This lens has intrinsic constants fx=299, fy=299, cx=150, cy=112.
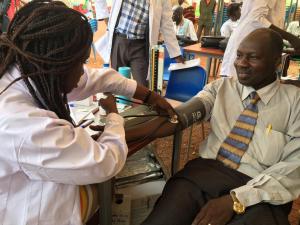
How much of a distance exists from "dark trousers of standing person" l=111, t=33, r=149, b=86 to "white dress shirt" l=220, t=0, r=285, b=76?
71 cm

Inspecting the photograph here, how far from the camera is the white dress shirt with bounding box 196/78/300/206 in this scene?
112cm

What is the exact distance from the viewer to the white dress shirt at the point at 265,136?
3.68 feet

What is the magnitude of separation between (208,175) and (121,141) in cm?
51

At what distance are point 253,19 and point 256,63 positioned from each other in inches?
51.4

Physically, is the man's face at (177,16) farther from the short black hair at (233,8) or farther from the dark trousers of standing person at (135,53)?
the dark trousers of standing person at (135,53)

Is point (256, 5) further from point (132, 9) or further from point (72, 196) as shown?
point (72, 196)

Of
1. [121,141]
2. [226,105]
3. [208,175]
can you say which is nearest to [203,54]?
[226,105]

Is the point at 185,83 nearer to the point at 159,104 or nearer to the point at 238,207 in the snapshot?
the point at 159,104

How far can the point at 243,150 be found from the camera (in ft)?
4.21

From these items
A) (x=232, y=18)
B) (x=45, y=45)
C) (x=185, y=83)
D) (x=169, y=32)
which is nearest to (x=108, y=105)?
(x=45, y=45)

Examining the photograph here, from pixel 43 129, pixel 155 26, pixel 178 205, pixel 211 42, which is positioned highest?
pixel 155 26

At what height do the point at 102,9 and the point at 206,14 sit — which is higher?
the point at 102,9

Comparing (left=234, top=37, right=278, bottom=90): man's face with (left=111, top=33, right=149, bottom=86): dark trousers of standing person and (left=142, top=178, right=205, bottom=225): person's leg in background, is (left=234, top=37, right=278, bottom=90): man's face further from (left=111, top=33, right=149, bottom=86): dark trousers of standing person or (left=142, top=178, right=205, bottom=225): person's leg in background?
(left=111, top=33, right=149, bottom=86): dark trousers of standing person

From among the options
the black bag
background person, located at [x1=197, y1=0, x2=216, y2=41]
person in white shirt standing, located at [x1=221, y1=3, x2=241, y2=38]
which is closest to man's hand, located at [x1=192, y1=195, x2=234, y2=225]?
the black bag
